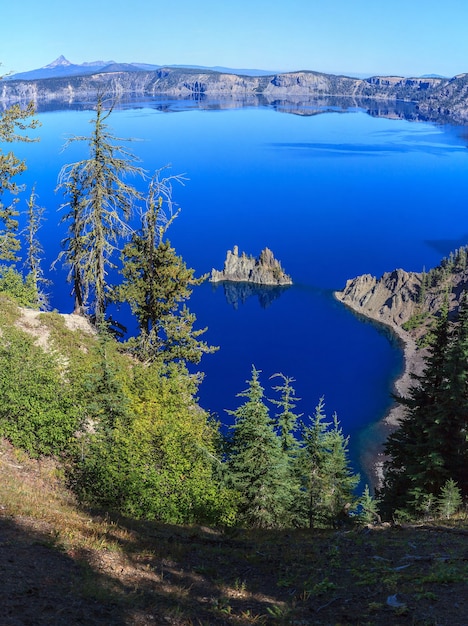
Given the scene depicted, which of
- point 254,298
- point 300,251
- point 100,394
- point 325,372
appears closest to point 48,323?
point 100,394

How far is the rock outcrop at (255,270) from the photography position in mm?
166000

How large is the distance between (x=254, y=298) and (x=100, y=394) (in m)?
142

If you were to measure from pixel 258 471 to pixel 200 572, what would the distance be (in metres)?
9.68

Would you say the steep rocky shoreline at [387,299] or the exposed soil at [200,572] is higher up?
the exposed soil at [200,572]

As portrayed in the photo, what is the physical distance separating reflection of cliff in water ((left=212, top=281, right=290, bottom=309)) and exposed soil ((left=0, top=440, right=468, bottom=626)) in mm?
139261

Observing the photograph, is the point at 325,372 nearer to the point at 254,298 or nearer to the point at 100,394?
the point at 254,298

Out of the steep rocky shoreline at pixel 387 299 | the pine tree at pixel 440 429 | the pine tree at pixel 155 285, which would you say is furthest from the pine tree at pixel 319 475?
the steep rocky shoreline at pixel 387 299

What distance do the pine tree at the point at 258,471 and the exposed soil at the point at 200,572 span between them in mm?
5193

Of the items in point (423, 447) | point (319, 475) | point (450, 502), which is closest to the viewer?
point (450, 502)

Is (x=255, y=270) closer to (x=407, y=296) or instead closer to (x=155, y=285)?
(x=407, y=296)

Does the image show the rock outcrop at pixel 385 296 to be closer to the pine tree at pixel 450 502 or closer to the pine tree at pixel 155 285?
the pine tree at pixel 155 285

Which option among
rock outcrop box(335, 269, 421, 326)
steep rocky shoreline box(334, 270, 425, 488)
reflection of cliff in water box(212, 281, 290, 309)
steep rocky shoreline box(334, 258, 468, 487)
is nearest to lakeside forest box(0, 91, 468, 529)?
steep rocky shoreline box(334, 270, 425, 488)

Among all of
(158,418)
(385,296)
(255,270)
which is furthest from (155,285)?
(255,270)

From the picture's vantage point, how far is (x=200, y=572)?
40.9ft
